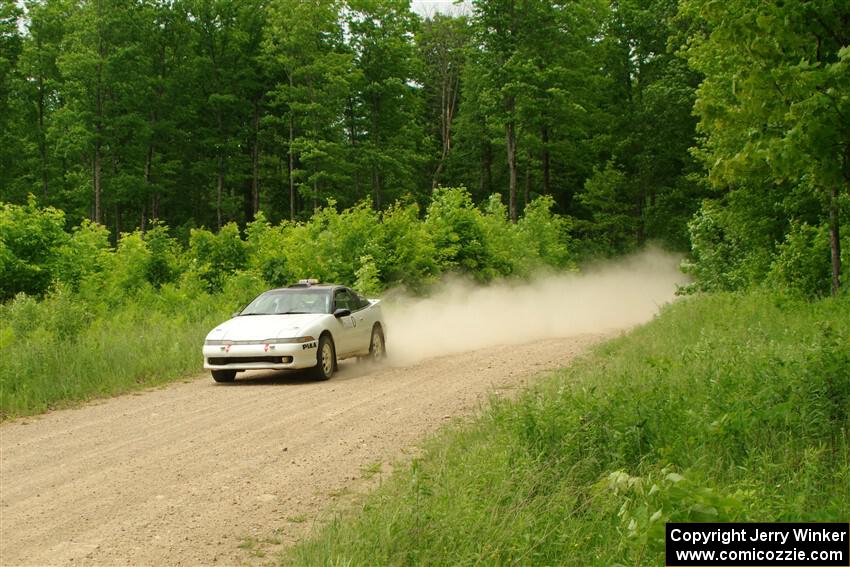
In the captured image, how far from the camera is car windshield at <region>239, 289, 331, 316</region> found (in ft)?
50.3

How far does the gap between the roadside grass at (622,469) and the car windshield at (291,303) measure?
5.71 m

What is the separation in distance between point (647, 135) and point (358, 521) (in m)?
48.4

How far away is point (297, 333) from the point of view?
548 inches

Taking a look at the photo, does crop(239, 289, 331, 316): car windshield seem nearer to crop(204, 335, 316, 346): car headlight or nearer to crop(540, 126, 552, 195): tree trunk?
crop(204, 335, 316, 346): car headlight

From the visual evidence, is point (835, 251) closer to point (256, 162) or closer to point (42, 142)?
point (256, 162)

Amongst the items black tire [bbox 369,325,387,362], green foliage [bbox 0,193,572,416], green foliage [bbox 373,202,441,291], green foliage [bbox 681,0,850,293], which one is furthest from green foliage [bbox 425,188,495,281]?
green foliage [bbox 681,0,850,293]

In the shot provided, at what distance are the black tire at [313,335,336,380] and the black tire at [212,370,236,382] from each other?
4.69 feet

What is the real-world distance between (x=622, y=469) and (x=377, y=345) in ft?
34.2

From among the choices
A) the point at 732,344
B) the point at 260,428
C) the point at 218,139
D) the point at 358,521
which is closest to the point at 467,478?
the point at 358,521

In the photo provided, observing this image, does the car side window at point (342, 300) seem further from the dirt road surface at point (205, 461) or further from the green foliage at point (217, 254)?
the green foliage at point (217, 254)

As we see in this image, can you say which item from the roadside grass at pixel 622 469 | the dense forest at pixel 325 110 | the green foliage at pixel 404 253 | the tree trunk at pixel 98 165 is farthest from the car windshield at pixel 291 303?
the tree trunk at pixel 98 165

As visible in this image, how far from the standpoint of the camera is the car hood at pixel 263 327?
13.9 m

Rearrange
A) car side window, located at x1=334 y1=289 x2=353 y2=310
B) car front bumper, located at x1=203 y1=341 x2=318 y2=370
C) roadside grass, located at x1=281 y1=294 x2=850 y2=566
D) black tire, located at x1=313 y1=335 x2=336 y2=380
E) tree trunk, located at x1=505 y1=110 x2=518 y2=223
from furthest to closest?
tree trunk, located at x1=505 y1=110 x2=518 y2=223
car side window, located at x1=334 y1=289 x2=353 y2=310
black tire, located at x1=313 y1=335 x2=336 y2=380
car front bumper, located at x1=203 y1=341 x2=318 y2=370
roadside grass, located at x1=281 y1=294 x2=850 y2=566

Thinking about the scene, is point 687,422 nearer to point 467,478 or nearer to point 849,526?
point 467,478
